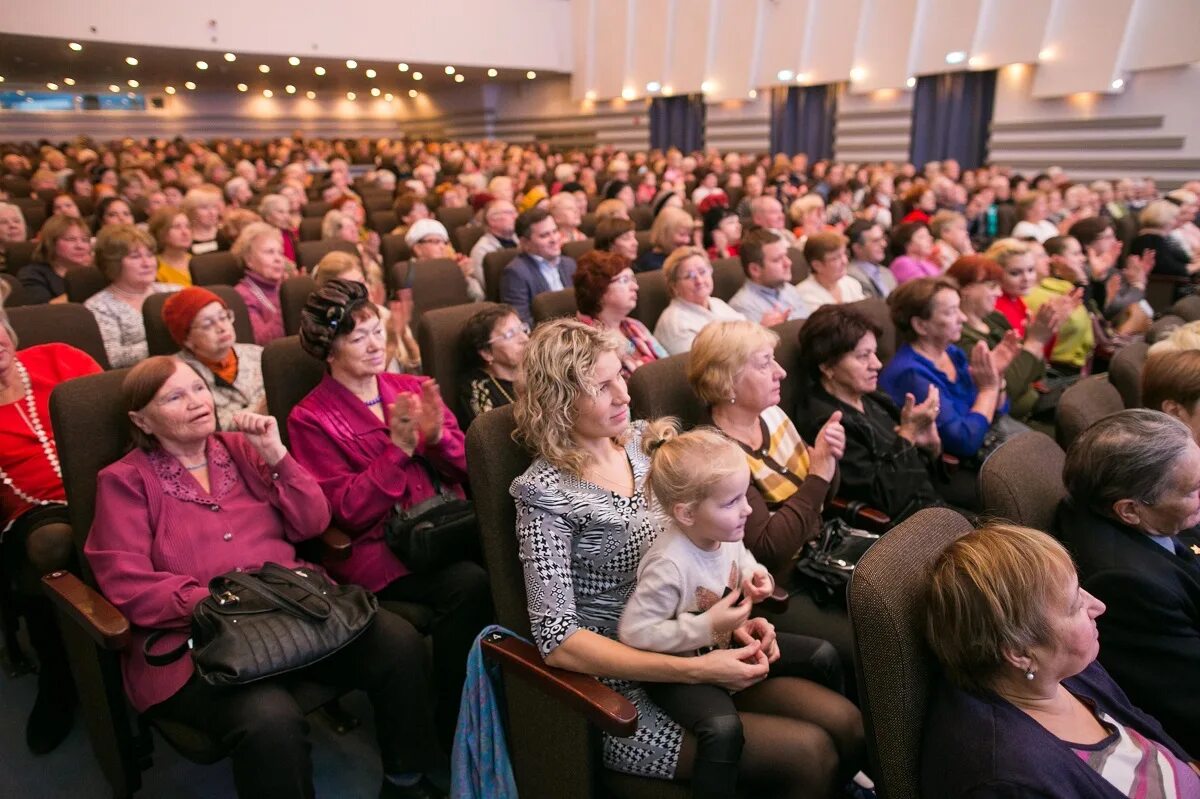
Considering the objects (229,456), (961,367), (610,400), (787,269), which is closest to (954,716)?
(610,400)

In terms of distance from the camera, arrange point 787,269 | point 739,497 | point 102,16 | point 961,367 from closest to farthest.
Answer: point 739,497 < point 961,367 < point 787,269 < point 102,16

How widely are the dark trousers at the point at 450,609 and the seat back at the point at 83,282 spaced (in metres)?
2.66

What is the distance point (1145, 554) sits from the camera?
1.56 meters

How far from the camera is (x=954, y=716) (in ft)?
3.91

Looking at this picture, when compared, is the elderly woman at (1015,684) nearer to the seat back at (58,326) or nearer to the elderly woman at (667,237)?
the seat back at (58,326)

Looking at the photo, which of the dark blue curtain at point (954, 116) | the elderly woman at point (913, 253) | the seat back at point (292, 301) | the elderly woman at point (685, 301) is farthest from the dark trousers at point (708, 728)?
the dark blue curtain at point (954, 116)

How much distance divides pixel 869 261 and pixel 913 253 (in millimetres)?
395

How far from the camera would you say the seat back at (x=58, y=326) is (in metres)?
2.67

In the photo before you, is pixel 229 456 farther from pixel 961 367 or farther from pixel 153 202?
pixel 153 202

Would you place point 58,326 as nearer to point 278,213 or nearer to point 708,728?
point 708,728

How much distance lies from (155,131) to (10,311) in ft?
72.3

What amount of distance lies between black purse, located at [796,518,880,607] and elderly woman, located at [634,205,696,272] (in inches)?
110

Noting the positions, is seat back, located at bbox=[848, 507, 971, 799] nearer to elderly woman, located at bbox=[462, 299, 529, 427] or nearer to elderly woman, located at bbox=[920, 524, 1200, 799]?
elderly woman, located at bbox=[920, 524, 1200, 799]

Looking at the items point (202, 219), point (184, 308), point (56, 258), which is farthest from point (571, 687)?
point (202, 219)
